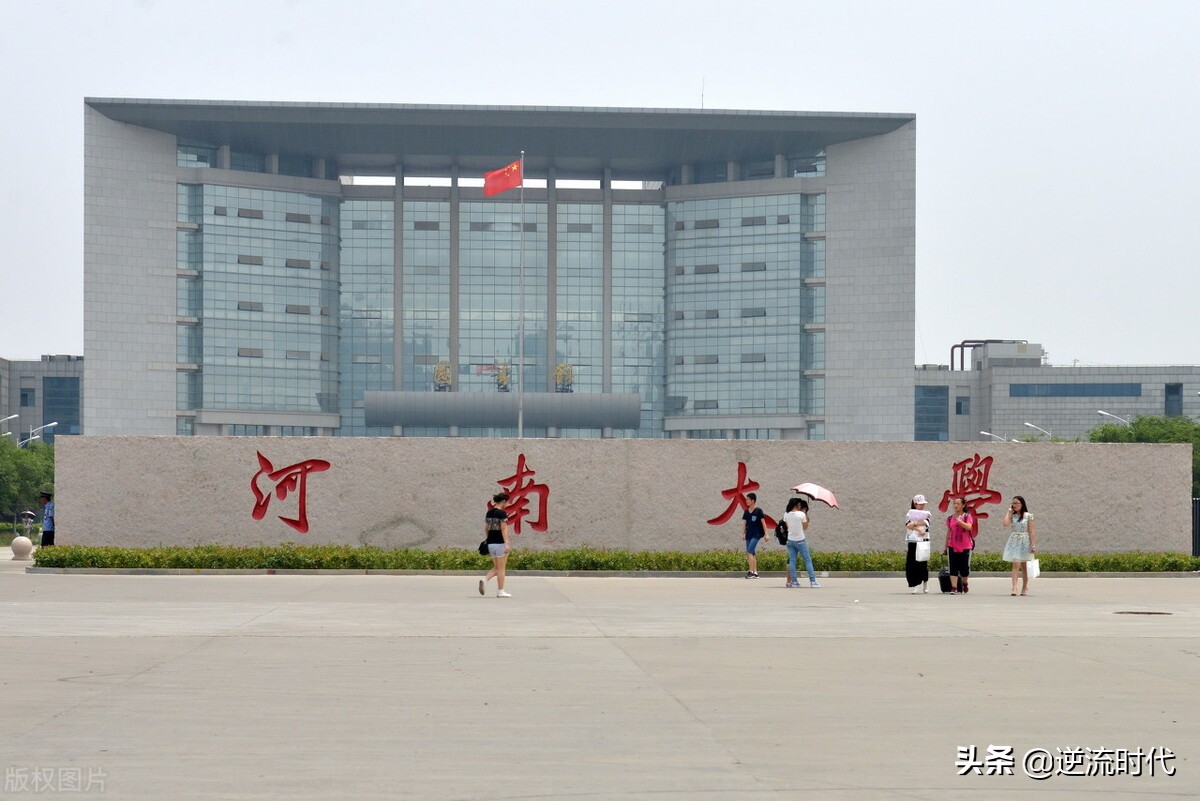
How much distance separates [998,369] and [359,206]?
61362mm

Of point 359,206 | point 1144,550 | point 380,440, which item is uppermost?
point 359,206

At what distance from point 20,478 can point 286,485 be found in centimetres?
5849

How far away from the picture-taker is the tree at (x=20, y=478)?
86688 mm

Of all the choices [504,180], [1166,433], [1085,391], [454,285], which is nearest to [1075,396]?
[1085,391]

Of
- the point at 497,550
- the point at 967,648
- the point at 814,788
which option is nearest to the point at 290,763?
the point at 814,788

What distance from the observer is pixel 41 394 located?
5866 inches

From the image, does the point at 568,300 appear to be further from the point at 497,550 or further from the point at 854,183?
the point at 497,550

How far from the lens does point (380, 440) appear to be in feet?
117

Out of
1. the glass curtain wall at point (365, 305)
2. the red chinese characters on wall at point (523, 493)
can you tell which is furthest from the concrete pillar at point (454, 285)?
the red chinese characters on wall at point (523, 493)

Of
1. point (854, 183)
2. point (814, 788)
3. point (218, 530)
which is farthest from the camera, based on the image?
point (854, 183)

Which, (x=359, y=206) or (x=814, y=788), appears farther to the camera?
(x=359, y=206)

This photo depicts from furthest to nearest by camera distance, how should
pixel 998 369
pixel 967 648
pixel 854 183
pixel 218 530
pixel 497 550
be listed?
pixel 998 369 < pixel 854 183 < pixel 218 530 < pixel 497 550 < pixel 967 648

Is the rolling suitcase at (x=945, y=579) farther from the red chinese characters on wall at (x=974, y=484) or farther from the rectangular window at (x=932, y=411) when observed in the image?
the rectangular window at (x=932, y=411)

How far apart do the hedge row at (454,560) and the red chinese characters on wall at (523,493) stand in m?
1.26
